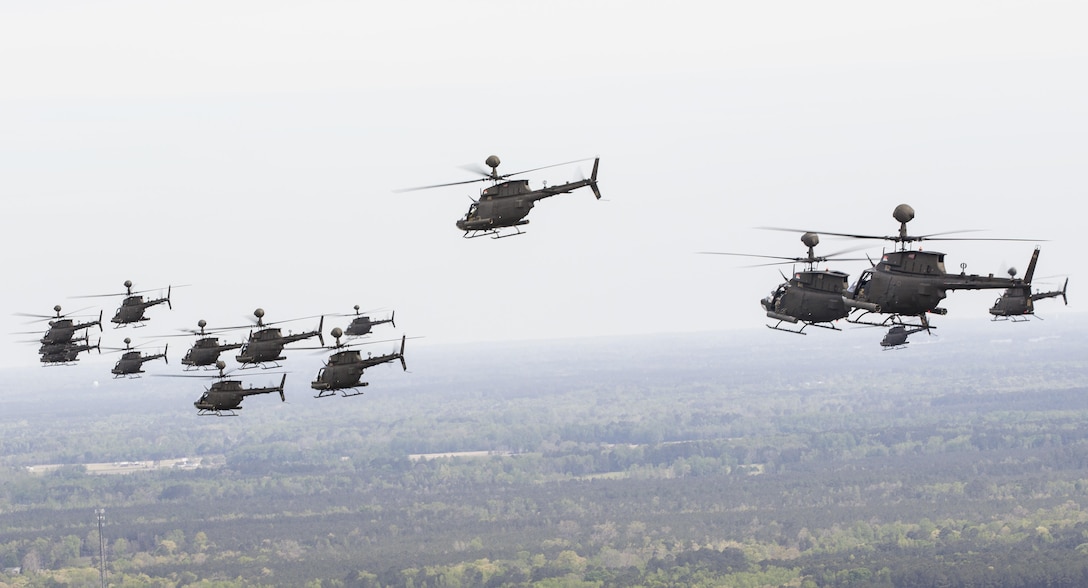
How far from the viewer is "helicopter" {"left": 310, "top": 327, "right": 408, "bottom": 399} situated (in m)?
127

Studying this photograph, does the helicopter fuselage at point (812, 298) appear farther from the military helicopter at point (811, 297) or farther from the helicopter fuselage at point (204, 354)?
the helicopter fuselage at point (204, 354)

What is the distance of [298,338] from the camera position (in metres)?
133

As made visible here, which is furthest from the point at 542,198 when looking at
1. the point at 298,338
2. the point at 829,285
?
the point at 298,338

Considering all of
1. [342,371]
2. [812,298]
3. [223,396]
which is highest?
[812,298]

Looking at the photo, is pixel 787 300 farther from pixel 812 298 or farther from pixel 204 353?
pixel 204 353

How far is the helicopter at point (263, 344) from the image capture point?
132 meters

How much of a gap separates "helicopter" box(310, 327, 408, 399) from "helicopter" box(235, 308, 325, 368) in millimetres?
4060

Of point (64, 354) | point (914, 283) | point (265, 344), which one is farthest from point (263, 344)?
point (914, 283)

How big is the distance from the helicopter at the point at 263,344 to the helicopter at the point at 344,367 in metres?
4.06

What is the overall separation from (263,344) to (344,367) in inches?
327

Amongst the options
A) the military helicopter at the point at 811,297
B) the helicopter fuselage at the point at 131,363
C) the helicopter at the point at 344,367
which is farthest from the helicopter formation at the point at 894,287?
the helicopter fuselage at the point at 131,363

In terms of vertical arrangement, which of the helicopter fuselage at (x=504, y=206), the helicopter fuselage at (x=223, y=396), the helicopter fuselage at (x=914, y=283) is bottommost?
the helicopter fuselage at (x=223, y=396)

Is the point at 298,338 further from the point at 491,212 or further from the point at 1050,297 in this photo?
the point at 1050,297

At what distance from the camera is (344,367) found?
128625 mm
